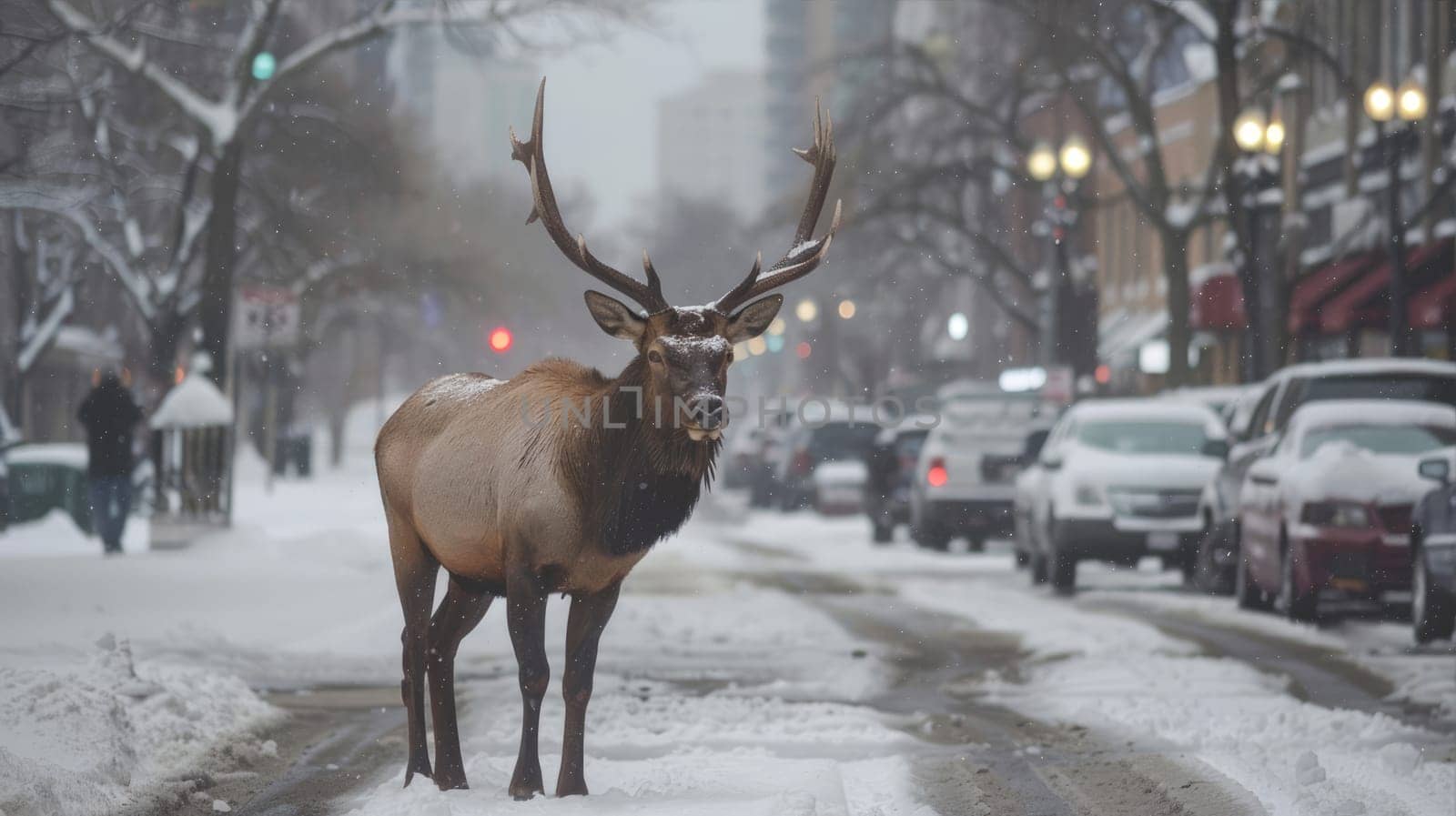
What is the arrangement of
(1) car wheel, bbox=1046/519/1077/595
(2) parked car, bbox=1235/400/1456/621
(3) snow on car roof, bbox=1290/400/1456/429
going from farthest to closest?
1. (1) car wheel, bbox=1046/519/1077/595
2. (3) snow on car roof, bbox=1290/400/1456/429
3. (2) parked car, bbox=1235/400/1456/621

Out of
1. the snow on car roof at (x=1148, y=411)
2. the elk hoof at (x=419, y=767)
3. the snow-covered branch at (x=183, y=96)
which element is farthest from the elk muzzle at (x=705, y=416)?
the snow-covered branch at (x=183, y=96)

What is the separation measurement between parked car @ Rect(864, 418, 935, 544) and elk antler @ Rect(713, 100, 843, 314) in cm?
2285

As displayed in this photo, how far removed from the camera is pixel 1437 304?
37.3 metres

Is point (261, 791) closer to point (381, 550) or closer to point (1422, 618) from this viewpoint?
point (1422, 618)

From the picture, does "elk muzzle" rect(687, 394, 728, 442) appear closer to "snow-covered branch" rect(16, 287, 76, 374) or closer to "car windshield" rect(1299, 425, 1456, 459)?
"car windshield" rect(1299, 425, 1456, 459)

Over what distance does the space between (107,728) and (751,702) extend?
3869 millimetres

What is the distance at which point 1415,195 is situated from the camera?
138ft

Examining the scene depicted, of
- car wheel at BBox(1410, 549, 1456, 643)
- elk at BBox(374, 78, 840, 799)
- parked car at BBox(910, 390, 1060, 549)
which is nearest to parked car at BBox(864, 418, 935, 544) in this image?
parked car at BBox(910, 390, 1060, 549)

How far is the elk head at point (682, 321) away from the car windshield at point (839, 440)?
30.0 meters

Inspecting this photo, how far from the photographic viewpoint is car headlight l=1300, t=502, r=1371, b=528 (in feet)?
59.6

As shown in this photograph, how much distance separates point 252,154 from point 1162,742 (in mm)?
28366

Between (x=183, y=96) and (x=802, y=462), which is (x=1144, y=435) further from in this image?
(x=802, y=462)

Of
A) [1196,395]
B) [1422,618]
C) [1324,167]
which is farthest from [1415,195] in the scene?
[1422,618]

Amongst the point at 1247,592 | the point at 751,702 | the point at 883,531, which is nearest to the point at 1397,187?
the point at 883,531
